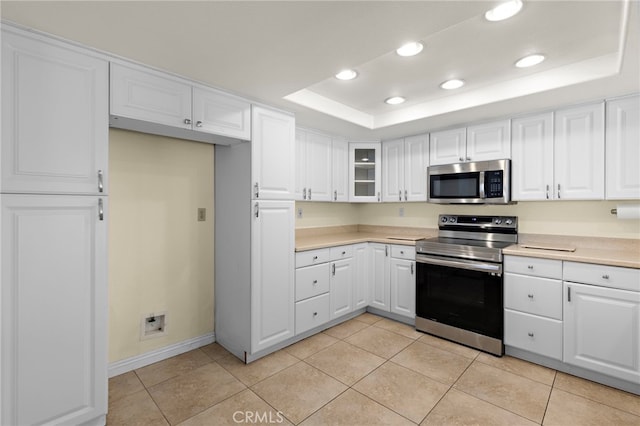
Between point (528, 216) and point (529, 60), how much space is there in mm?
1583

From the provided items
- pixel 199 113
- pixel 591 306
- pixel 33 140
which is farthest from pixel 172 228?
pixel 591 306

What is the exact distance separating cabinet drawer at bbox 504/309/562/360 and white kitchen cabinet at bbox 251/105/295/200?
7.19ft

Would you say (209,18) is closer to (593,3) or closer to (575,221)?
(593,3)

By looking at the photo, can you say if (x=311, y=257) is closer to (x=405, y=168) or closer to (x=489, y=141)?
(x=405, y=168)

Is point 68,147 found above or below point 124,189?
above

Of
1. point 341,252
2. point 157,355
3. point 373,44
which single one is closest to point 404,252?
point 341,252

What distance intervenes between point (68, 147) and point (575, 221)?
3926 mm

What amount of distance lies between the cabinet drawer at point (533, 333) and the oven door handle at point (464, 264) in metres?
0.37

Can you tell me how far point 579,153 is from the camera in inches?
103

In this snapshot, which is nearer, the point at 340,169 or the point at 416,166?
the point at 416,166

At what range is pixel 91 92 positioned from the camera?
70.8 inches

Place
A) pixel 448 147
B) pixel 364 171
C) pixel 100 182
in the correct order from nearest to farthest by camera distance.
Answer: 1. pixel 100 182
2. pixel 448 147
3. pixel 364 171

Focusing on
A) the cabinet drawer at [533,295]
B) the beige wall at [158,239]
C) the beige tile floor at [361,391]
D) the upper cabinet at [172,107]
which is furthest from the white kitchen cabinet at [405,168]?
the beige wall at [158,239]

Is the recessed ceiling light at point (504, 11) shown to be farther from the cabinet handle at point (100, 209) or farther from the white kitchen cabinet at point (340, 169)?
the cabinet handle at point (100, 209)
